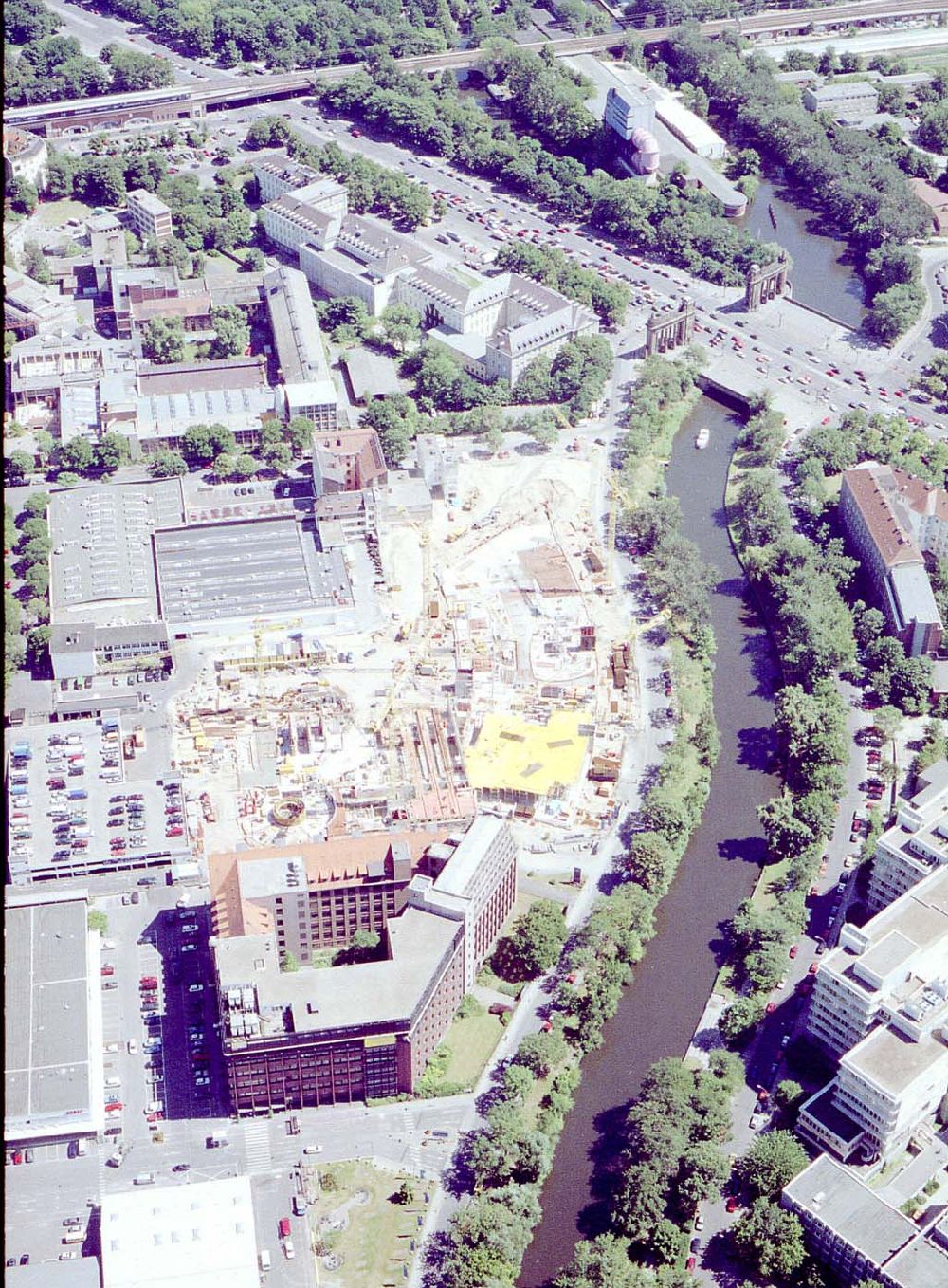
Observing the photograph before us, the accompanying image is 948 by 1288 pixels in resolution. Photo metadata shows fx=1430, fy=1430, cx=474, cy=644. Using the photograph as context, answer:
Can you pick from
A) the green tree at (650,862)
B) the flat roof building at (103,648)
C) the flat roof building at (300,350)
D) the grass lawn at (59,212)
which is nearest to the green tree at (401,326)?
the flat roof building at (300,350)

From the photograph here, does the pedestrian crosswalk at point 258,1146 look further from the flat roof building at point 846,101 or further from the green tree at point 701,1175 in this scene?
the flat roof building at point 846,101

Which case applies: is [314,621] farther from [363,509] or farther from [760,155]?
[760,155]

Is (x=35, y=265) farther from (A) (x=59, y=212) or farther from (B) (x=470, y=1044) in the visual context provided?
(B) (x=470, y=1044)

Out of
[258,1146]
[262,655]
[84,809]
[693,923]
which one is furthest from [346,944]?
[262,655]

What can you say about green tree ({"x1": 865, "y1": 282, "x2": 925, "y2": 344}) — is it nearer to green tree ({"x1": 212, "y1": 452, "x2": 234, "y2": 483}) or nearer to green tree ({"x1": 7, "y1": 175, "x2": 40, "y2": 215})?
green tree ({"x1": 212, "y1": 452, "x2": 234, "y2": 483})

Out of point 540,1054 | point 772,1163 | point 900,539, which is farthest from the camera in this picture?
point 900,539
